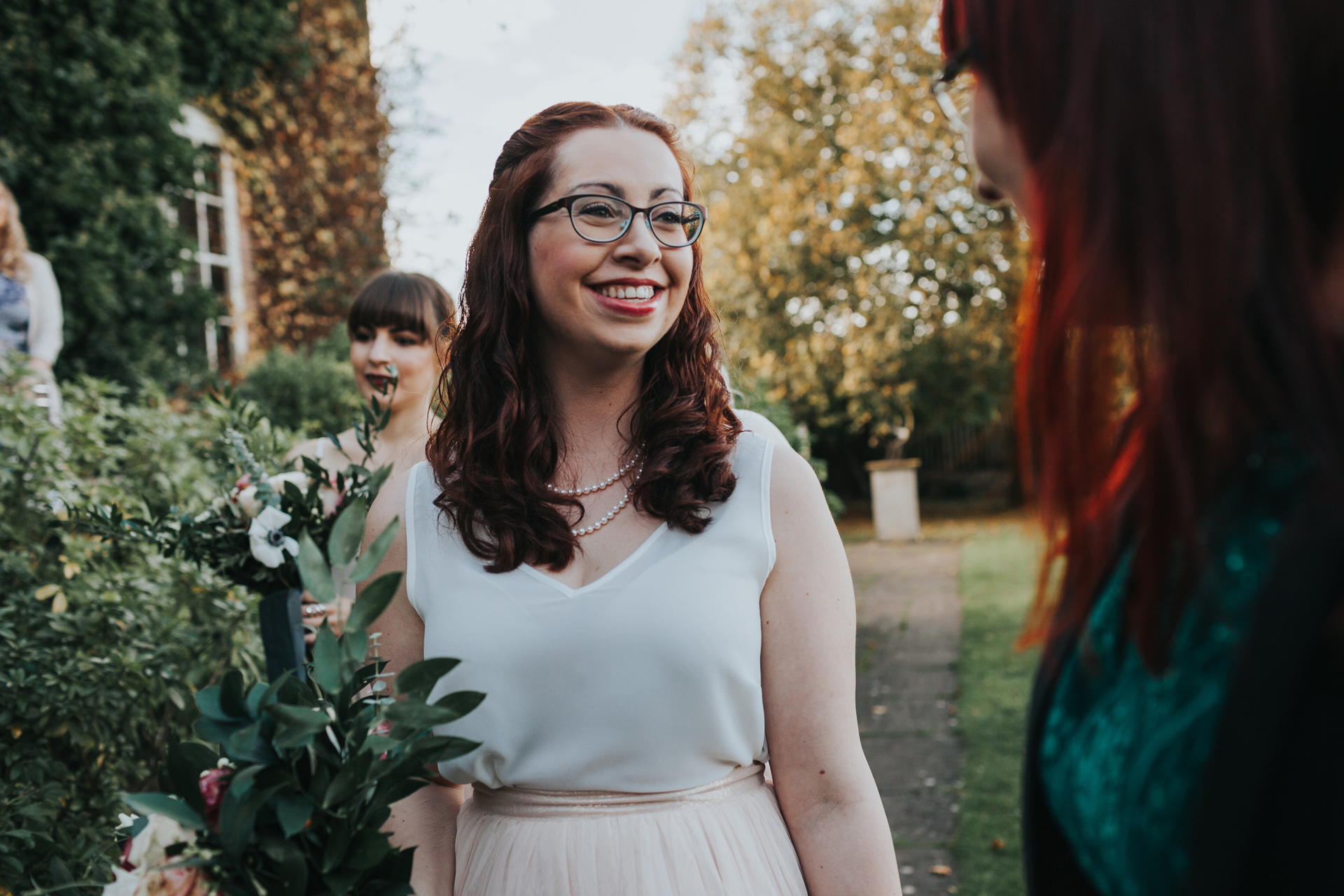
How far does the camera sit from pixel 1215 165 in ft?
2.46

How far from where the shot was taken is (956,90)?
3.48 feet

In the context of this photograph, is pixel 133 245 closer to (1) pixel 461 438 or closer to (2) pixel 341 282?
(2) pixel 341 282

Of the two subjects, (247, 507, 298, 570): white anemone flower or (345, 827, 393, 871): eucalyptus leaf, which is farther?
(247, 507, 298, 570): white anemone flower

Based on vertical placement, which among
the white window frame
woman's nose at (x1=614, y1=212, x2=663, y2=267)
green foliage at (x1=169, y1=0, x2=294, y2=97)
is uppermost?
green foliage at (x1=169, y1=0, x2=294, y2=97)

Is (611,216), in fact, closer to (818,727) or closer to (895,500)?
(818,727)

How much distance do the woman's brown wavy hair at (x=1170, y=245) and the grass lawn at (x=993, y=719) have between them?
13 cm

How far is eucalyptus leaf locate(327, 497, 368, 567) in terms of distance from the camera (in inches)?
43.0

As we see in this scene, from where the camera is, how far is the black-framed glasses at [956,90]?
3.17 ft

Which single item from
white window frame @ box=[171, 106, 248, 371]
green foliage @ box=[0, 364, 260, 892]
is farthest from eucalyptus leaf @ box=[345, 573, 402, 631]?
white window frame @ box=[171, 106, 248, 371]

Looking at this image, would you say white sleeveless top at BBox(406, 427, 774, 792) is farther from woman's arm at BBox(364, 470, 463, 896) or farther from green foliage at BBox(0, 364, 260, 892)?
green foliage at BBox(0, 364, 260, 892)

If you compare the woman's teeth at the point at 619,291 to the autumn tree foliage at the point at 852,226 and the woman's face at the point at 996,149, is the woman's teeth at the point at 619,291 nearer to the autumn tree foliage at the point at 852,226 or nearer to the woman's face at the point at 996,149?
the woman's face at the point at 996,149

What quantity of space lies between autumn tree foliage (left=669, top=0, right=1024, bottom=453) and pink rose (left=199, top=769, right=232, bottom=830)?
1219cm

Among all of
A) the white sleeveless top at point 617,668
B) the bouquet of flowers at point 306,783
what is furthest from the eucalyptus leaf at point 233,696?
the white sleeveless top at point 617,668

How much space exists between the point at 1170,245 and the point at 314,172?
10105 mm
